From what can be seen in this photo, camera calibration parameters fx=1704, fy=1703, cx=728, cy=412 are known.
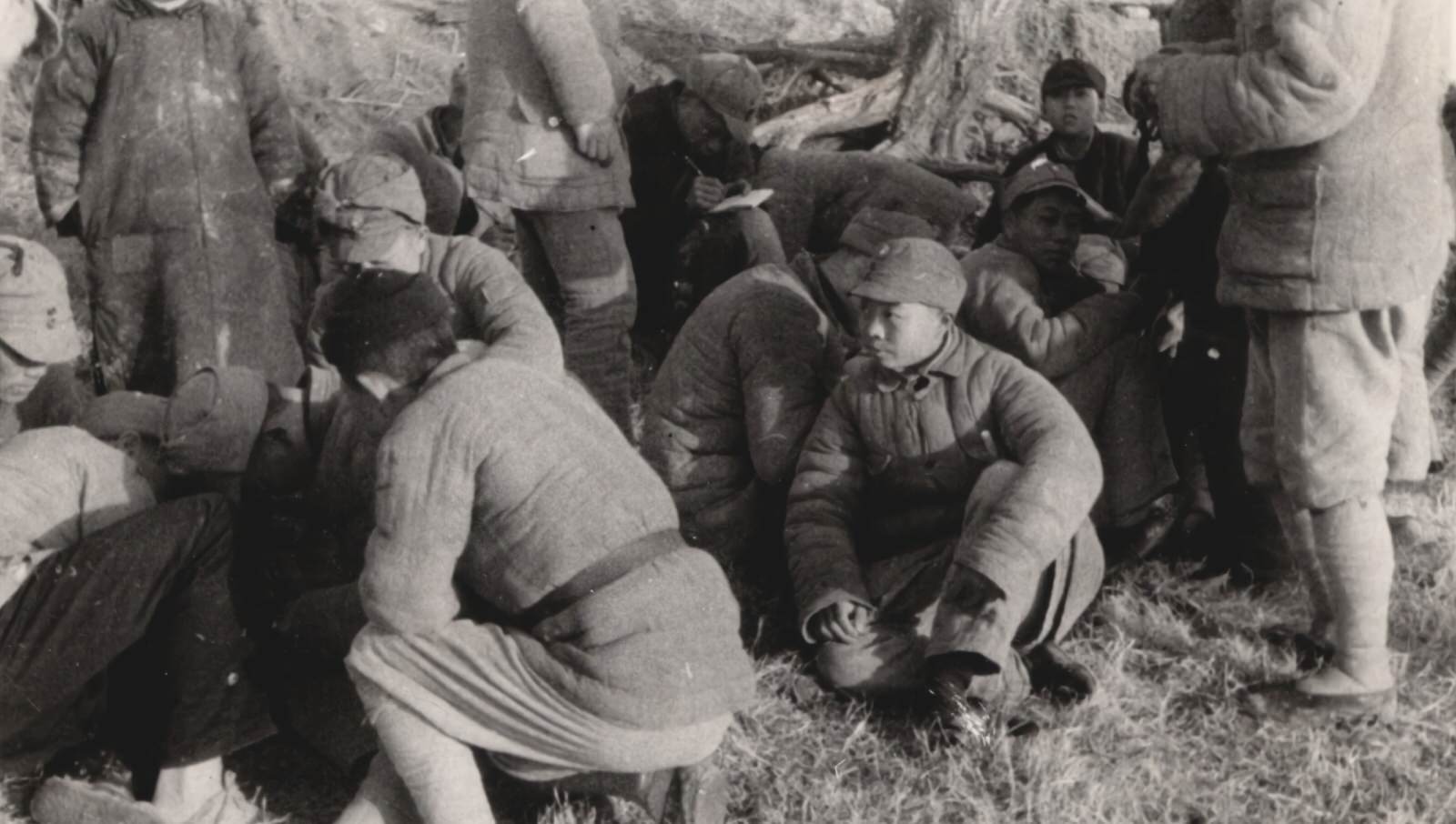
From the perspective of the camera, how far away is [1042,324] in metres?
5.70

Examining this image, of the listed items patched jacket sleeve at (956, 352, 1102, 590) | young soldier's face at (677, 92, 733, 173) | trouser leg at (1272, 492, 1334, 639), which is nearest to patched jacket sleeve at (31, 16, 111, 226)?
young soldier's face at (677, 92, 733, 173)

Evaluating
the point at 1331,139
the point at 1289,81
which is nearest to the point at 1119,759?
the point at 1331,139

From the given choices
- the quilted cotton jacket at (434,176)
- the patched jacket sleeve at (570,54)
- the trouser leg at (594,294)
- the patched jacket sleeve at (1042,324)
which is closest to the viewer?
the patched jacket sleeve at (1042,324)

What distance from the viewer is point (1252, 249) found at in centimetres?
481

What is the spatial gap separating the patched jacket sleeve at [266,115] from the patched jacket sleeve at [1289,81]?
363 cm

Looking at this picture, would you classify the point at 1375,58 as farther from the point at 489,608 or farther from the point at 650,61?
the point at 650,61

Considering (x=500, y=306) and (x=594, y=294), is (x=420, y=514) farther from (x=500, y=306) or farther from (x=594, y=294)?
(x=594, y=294)

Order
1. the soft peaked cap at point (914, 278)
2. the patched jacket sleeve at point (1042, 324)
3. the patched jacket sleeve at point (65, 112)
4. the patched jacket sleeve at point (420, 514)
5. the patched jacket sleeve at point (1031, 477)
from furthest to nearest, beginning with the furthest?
the patched jacket sleeve at point (65, 112) → the patched jacket sleeve at point (1042, 324) → the soft peaked cap at point (914, 278) → the patched jacket sleeve at point (1031, 477) → the patched jacket sleeve at point (420, 514)

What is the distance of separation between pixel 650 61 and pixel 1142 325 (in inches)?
210

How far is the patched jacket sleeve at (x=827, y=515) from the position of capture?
17.2 feet

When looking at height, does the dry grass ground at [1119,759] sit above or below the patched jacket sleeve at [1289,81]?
below

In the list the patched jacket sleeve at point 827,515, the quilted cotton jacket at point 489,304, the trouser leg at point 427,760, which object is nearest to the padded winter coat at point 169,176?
the quilted cotton jacket at point 489,304

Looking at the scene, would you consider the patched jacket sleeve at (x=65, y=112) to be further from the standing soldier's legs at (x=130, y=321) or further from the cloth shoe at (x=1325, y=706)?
the cloth shoe at (x=1325, y=706)

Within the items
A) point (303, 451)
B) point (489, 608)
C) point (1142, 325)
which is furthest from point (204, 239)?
point (1142, 325)
